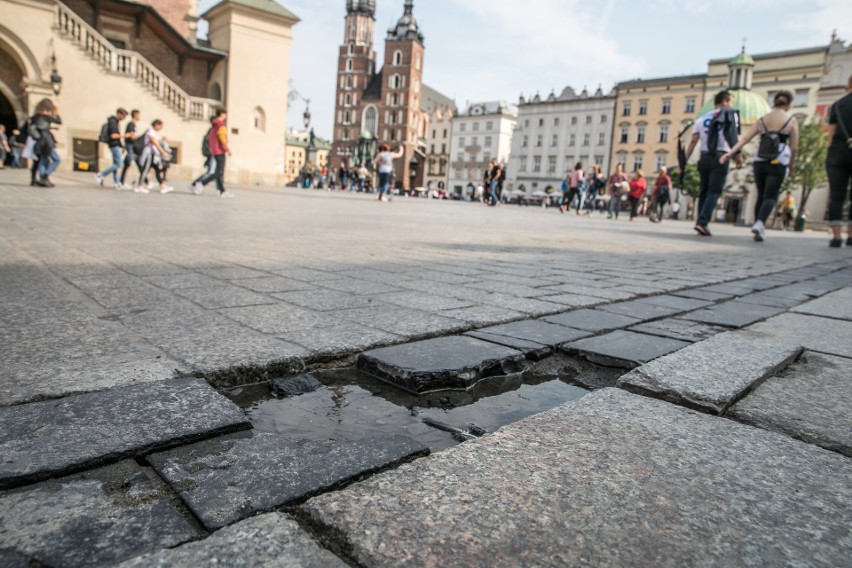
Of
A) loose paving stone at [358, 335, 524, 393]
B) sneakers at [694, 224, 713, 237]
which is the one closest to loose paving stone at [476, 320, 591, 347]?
loose paving stone at [358, 335, 524, 393]

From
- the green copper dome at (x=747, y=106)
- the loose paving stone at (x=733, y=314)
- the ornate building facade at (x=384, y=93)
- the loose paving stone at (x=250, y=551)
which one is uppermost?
the ornate building facade at (x=384, y=93)

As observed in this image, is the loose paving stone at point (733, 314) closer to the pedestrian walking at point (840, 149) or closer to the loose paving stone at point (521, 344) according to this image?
the loose paving stone at point (521, 344)

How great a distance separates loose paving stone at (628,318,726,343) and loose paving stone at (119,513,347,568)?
6.44ft

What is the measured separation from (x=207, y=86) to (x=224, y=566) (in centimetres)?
3321

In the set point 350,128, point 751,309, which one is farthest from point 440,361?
point 350,128

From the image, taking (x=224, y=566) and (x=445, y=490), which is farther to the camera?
(x=445, y=490)

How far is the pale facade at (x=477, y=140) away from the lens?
96875 millimetres

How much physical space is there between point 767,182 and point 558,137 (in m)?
75.2

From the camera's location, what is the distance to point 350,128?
362 feet

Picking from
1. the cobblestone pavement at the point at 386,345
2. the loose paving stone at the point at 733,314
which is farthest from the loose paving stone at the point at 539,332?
the loose paving stone at the point at 733,314

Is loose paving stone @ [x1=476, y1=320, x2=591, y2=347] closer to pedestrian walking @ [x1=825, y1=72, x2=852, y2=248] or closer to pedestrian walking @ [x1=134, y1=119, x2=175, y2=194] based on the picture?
pedestrian walking @ [x1=825, y1=72, x2=852, y2=248]

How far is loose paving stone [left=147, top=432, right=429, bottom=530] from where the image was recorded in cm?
97

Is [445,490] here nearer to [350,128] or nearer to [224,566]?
[224,566]

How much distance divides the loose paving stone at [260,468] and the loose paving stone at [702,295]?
2.92 metres
